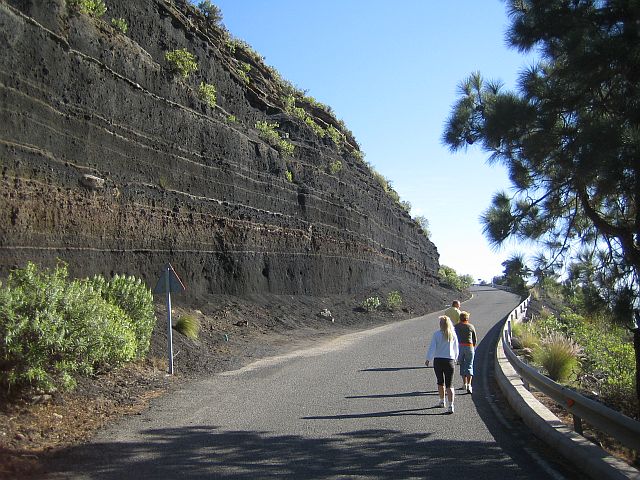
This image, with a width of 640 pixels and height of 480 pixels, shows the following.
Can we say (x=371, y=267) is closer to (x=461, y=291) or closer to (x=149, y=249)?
(x=149, y=249)

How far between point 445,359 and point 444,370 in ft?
0.65

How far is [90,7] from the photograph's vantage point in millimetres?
18172

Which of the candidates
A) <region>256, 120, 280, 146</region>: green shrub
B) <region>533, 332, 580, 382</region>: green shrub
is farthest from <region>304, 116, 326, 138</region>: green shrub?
<region>533, 332, 580, 382</region>: green shrub

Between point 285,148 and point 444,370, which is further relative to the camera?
point 285,148

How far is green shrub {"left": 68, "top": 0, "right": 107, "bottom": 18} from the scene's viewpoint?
17095 millimetres

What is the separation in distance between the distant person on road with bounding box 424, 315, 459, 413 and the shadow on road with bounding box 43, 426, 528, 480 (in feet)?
5.88

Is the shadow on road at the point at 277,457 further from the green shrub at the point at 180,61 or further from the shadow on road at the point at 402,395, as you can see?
the green shrub at the point at 180,61

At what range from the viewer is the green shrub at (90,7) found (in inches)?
673

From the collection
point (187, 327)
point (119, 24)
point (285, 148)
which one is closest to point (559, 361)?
point (187, 327)

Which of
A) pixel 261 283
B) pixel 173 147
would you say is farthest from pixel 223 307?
pixel 173 147

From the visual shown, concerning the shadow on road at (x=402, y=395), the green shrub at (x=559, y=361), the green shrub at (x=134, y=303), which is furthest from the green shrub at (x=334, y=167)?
the shadow on road at (x=402, y=395)

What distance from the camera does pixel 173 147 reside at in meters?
20.7

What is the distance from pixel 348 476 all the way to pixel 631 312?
3.85 m

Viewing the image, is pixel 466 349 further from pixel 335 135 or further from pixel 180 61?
pixel 335 135
